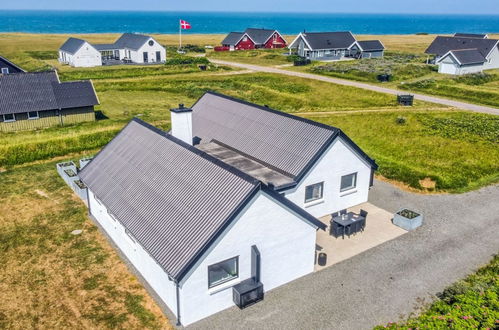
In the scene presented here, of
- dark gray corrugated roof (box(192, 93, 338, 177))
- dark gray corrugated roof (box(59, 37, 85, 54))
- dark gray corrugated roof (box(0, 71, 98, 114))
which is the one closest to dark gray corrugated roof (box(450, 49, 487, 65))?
dark gray corrugated roof (box(192, 93, 338, 177))

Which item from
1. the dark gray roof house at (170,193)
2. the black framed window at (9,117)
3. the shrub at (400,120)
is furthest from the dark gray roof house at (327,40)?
the dark gray roof house at (170,193)

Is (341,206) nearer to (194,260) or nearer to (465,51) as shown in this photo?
(194,260)

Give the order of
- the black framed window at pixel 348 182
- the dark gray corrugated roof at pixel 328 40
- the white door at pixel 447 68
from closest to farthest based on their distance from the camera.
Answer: the black framed window at pixel 348 182
the white door at pixel 447 68
the dark gray corrugated roof at pixel 328 40

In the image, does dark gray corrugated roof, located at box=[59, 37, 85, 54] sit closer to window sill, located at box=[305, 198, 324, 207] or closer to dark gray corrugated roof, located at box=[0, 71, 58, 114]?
dark gray corrugated roof, located at box=[0, 71, 58, 114]

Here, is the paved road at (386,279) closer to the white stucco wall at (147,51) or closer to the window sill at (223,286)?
the window sill at (223,286)

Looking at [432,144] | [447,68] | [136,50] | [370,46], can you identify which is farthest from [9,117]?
[370,46]

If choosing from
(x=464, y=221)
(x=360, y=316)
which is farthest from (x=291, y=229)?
(x=464, y=221)

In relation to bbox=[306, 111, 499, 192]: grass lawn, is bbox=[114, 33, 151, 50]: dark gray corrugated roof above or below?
above
